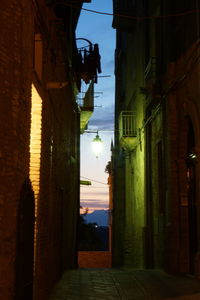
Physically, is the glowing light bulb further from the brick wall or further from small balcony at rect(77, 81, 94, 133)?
the brick wall

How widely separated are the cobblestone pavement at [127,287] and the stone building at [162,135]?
2.54 feet

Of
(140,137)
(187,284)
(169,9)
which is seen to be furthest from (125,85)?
(187,284)

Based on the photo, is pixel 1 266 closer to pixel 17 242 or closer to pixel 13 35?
pixel 17 242

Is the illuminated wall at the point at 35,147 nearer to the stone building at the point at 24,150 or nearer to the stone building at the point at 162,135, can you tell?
the stone building at the point at 24,150

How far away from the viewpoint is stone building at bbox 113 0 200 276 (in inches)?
513

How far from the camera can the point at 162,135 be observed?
609 inches

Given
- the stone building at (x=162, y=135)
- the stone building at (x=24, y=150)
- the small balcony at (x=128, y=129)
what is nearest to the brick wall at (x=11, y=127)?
the stone building at (x=24, y=150)

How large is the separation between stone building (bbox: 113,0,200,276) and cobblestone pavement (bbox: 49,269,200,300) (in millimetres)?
773

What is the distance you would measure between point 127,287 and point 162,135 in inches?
222

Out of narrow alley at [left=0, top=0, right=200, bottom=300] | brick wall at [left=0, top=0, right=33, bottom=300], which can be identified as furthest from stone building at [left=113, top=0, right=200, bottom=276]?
brick wall at [left=0, top=0, right=33, bottom=300]

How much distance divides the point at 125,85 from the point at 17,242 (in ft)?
68.8

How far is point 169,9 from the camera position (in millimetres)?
15312

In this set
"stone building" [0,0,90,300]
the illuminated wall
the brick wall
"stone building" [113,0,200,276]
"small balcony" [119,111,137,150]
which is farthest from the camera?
"small balcony" [119,111,137,150]

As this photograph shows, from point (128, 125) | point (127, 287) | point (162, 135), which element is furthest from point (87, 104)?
point (127, 287)
